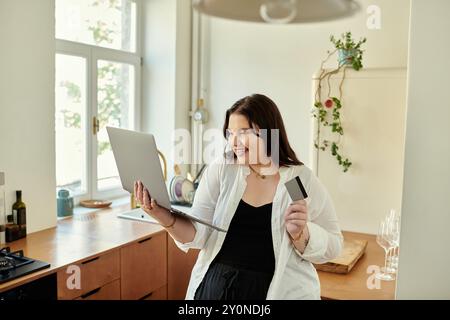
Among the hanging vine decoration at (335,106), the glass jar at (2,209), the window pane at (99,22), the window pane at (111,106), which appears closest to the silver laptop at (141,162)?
the glass jar at (2,209)

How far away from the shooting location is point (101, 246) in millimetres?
2178

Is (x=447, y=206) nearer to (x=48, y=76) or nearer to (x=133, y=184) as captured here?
(x=133, y=184)

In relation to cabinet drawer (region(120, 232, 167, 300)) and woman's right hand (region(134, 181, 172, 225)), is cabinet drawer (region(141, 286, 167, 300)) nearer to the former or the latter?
cabinet drawer (region(120, 232, 167, 300))

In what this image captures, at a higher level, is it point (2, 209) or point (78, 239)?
point (2, 209)

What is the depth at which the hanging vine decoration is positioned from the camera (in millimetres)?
2646

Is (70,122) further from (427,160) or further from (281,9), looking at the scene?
(281,9)

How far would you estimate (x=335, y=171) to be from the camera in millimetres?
2707

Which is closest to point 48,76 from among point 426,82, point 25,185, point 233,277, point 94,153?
point 25,185

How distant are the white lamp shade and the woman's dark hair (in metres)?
0.80

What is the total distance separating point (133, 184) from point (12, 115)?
1.19 m

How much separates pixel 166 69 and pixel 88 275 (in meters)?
1.84

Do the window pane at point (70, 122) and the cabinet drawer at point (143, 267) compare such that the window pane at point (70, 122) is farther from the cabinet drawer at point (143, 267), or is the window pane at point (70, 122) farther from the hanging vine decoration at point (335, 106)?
the hanging vine decoration at point (335, 106)

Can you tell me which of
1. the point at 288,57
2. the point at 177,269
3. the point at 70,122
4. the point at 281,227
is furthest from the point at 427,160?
the point at 70,122

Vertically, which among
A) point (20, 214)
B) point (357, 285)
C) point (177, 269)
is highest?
point (20, 214)
